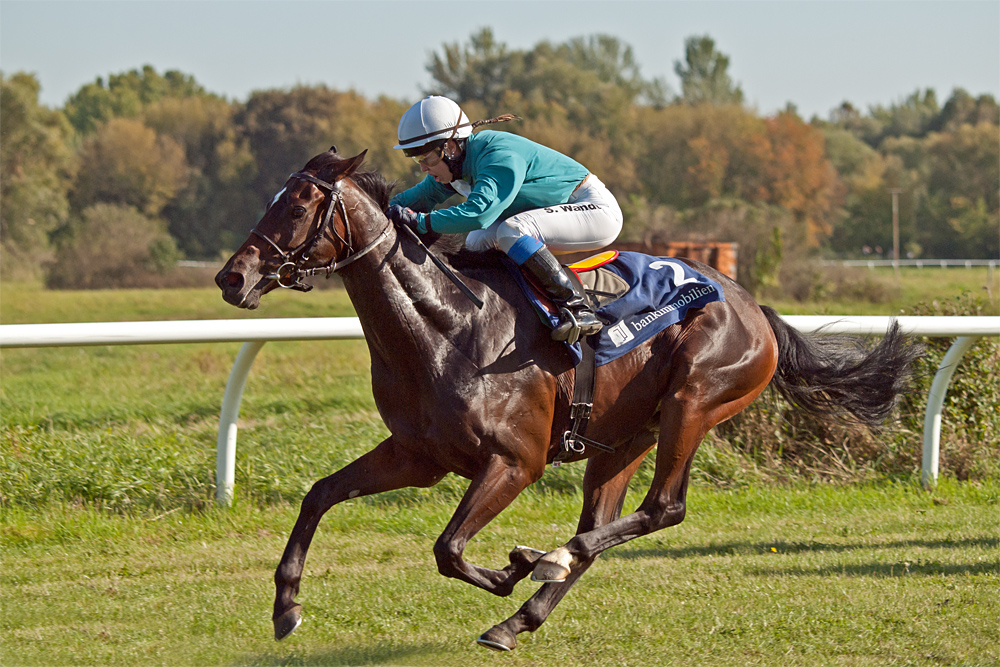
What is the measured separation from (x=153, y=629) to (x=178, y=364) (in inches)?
299

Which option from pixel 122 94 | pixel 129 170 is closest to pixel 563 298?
pixel 129 170

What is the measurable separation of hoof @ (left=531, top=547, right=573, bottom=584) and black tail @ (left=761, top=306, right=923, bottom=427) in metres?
1.50

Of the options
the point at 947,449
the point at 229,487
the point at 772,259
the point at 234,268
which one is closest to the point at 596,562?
the point at 229,487

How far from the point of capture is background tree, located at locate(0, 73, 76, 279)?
3155cm

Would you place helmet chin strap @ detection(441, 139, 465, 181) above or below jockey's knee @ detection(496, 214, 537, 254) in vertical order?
above

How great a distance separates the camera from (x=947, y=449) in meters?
6.20

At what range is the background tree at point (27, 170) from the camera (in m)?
31.5

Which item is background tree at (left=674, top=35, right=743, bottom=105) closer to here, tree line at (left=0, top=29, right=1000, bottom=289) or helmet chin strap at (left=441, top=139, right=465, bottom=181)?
tree line at (left=0, top=29, right=1000, bottom=289)

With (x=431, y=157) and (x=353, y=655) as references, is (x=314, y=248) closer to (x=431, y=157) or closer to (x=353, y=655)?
(x=431, y=157)

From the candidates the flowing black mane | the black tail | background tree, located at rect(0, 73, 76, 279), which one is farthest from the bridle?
background tree, located at rect(0, 73, 76, 279)

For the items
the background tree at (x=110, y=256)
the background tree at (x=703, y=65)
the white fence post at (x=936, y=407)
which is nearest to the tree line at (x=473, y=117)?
the background tree at (x=110, y=256)

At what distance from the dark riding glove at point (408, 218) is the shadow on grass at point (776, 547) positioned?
2089 millimetres

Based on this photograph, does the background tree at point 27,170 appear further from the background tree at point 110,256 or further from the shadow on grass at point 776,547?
the shadow on grass at point 776,547

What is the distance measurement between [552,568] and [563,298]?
946mm
